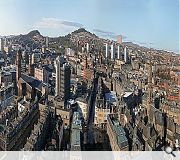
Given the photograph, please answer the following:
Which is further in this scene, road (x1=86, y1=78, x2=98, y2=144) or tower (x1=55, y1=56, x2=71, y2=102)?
tower (x1=55, y1=56, x2=71, y2=102)

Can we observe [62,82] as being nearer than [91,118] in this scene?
No

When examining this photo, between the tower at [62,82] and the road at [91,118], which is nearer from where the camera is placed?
the road at [91,118]

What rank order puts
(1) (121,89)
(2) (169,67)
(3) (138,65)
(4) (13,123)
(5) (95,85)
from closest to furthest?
(4) (13,123), (1) (121,89), (5) (95,85), (2) (169,67), (3) (138,65)

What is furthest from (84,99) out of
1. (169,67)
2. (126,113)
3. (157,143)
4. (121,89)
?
(169,67)

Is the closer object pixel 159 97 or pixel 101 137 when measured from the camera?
pixel 101 137

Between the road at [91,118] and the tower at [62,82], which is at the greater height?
the tower at [62,82]

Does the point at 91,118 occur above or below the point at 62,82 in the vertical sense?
below

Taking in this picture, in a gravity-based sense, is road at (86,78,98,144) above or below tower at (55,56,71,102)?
below

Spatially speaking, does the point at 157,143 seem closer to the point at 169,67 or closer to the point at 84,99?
the point at 84,99

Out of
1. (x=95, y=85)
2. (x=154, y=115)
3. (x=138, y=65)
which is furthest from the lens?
(x=138, y=65)
